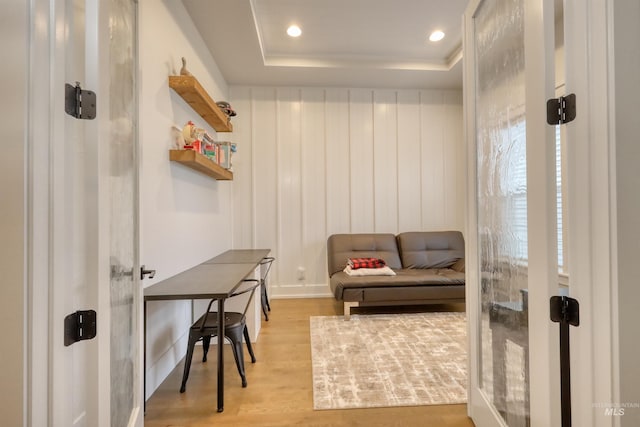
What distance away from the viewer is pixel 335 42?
3.40 meters

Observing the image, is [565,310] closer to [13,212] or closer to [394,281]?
[13,212]

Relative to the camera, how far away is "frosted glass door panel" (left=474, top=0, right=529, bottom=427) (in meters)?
1.17

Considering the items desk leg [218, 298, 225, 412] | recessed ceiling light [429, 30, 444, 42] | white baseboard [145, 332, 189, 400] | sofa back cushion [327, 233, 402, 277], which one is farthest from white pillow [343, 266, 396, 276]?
recessed ceiling light [429, 30, 444, 42]

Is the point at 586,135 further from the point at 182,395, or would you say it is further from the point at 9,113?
the point at 182,395

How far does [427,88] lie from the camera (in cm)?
430

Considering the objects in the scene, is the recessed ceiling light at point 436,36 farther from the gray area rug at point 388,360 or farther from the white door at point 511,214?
the gray area rug at point 388,360

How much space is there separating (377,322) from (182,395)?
1.97 metres

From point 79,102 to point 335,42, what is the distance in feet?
10.5

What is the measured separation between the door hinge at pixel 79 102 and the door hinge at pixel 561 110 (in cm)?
142

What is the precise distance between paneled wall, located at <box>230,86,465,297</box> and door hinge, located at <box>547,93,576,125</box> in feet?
10.9

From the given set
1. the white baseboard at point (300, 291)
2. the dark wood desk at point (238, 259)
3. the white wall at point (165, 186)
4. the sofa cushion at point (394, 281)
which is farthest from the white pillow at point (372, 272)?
the white wall at point (165, 186)

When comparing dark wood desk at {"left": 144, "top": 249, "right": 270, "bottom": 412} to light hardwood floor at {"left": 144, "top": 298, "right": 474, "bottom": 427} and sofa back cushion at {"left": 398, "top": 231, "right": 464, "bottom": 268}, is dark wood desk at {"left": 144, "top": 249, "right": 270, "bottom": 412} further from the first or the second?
sofa back cushion at {"left": 398, "top": 231, "right": 464, "bottom": 268}

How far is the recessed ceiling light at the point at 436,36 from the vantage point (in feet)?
10.6

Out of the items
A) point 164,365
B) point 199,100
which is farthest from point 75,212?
point 199,100
